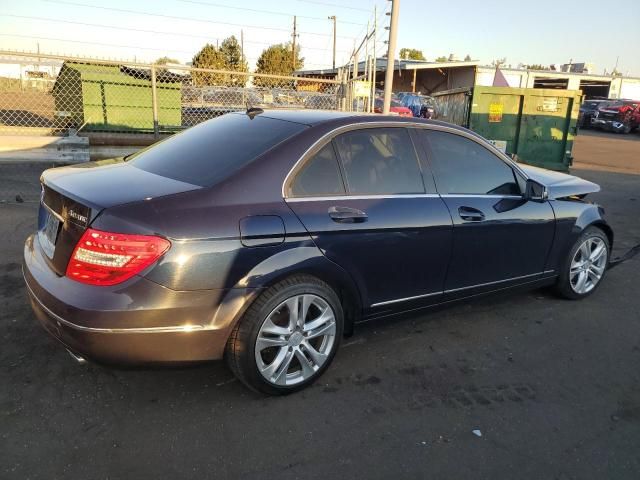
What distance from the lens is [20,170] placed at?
9.12 metres

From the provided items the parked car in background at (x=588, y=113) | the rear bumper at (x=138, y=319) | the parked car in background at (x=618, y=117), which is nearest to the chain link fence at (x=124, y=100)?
the rear bumper at (x=138, y=319)

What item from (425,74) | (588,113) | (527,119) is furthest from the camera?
(425,74)

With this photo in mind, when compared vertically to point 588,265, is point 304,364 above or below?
below

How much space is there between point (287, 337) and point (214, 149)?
123 cm

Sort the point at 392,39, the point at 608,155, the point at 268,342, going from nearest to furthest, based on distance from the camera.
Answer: the point at 268,342 < the point at 392,39 < the point at 608,155

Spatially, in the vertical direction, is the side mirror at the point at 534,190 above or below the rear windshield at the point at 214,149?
below

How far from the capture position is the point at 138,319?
2459mm

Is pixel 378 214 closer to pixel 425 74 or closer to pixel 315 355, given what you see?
pixel 315 355

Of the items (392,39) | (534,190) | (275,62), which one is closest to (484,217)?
(534,190)

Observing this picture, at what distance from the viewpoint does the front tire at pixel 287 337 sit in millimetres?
2734

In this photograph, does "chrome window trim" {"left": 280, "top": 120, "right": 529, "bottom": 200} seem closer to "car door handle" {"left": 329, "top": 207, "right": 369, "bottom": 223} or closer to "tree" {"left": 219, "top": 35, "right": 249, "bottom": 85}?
"car door handle" {"left": 329, "top": 207, "right": 369, "bottom": 223}

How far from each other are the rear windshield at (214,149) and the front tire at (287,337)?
73 centimetres

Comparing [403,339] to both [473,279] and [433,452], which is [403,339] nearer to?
[473,279]

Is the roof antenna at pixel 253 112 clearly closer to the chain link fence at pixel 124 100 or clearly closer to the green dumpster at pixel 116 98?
the chain link fence at pixel 124 100
